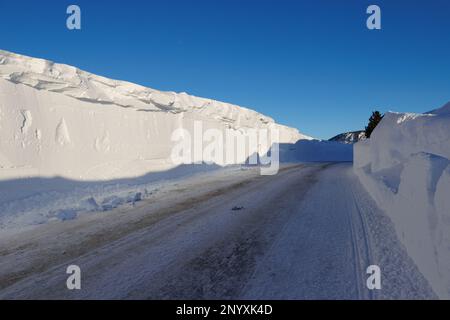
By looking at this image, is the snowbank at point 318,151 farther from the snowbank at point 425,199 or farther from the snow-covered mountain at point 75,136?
the snowbank at point 425,199

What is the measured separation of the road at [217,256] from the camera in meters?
3.41

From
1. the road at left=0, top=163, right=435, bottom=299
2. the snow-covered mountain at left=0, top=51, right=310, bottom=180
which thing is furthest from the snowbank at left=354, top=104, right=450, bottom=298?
the snow-covered mountain at left=0, top=51, right=310, bottom=180

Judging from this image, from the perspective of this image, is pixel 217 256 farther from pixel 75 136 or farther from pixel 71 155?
pixel 75 136

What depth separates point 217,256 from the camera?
4398 mm

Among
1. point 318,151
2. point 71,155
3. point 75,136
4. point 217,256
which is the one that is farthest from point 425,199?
point 318,151

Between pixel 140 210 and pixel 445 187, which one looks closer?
pixel 445 187

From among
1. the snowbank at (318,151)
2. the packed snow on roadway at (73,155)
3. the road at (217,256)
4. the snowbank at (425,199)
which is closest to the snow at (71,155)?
the packed snow on roadway at (73,155)
